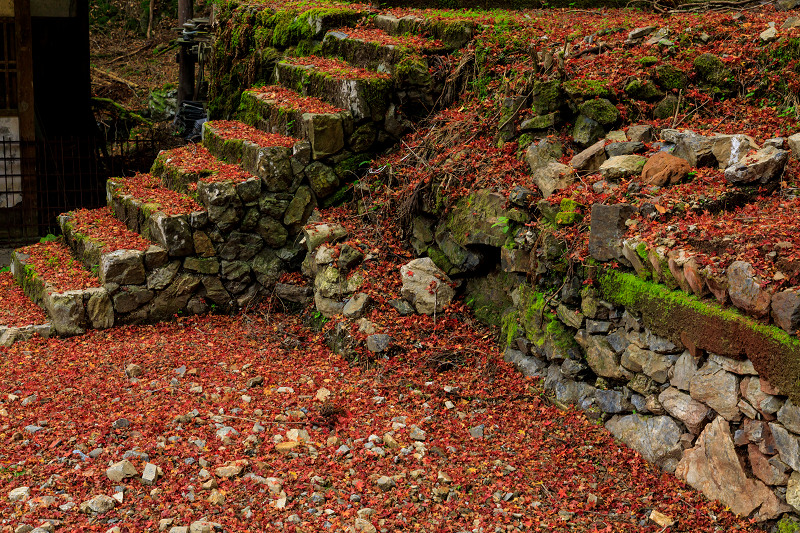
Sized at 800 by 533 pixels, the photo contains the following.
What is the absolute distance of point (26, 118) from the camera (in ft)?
36.1

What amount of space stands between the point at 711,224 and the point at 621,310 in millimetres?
905

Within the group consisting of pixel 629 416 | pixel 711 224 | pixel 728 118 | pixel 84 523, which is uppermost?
pixel 728 118

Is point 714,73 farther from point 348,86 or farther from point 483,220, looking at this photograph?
point 348,86

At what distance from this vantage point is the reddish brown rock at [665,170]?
5.59 meters

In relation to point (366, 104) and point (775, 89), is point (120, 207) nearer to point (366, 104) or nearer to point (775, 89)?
point (366, 104)

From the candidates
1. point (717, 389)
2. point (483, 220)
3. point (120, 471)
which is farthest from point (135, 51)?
point (717, 389)

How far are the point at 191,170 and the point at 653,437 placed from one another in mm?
6155

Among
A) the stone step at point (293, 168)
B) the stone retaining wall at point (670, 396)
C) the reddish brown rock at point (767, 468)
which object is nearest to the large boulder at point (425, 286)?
the stone retaining wall at point (670, 396)

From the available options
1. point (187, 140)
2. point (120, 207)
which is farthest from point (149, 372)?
point (187, 140)

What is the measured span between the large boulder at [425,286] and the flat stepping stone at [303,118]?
2.01 meters

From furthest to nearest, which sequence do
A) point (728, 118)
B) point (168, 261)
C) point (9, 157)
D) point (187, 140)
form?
1. point (187, 140)
2. point (9, 157)
3. point (168, 261)
4. point (728, 118)

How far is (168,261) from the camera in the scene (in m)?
8.20

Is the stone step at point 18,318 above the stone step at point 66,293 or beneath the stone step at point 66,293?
beneath

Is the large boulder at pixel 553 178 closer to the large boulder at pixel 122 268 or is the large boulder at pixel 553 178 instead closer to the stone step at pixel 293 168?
the stone step at pixel 293 168
